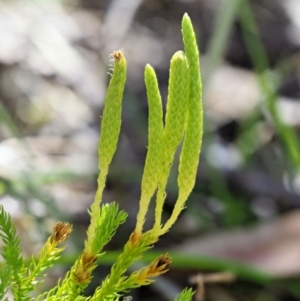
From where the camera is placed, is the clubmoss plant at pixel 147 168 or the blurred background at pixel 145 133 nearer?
the clubmoss plant at pixel 147 168

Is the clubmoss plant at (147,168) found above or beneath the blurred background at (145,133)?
above

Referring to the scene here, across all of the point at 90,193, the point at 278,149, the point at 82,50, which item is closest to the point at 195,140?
the point at 90,193

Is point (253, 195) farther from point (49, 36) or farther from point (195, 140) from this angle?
point (195, 140)

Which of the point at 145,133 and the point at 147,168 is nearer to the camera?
the point at 147,168

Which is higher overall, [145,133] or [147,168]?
[147,168]
